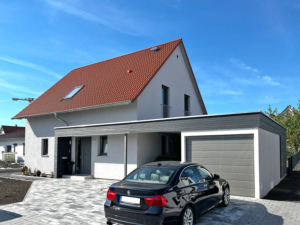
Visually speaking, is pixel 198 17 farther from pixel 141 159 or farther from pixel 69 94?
pixel 69 94

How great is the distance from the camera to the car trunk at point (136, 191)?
16.0 feet

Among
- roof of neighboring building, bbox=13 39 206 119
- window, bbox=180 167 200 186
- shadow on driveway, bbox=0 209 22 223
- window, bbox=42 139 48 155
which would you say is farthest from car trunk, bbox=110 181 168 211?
window, bbox=42 139 48 155

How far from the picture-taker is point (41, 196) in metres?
9.43

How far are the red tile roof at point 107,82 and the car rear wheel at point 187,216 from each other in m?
7.83

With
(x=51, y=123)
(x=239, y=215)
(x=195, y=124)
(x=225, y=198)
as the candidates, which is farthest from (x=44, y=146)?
(x=239, y=215)

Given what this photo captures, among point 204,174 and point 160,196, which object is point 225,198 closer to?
Answer: point 204,174

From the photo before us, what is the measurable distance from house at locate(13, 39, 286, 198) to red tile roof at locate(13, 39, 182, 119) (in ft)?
0.27

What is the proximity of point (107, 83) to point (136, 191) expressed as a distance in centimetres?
1187

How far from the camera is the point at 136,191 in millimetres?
5012

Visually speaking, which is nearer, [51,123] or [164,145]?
[164,145]

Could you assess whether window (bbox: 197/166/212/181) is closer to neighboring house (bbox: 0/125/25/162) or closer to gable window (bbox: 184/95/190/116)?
gable window (bbox: 184/95/190/116)

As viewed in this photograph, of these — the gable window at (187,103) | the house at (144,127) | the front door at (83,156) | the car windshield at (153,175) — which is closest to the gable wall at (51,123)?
the house at (144,127)

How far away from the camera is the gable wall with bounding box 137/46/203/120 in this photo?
45.9 feet

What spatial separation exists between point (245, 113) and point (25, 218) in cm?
726
